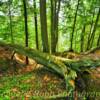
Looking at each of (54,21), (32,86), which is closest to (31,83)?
(32,86)

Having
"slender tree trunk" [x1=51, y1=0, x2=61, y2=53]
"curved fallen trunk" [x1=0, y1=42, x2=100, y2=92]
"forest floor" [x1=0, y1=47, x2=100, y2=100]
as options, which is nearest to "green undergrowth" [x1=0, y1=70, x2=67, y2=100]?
"forest floor" [x1=0, y1=47, x2=100, y2=100]

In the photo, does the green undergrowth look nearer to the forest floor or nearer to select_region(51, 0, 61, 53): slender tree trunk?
the forest floor

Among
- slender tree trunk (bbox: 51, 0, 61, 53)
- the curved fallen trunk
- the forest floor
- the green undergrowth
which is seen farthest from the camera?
slender tree trunk (bbox: 51, 0, 61, 53)

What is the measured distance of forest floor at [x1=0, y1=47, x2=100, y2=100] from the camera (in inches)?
295

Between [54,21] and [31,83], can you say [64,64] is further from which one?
[54,21]

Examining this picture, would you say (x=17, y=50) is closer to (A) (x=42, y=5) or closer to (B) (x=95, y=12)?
(A) (x=42, y=5)

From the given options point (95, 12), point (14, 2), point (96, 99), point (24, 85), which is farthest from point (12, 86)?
point (95, 12)

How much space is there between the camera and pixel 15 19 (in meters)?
20.0

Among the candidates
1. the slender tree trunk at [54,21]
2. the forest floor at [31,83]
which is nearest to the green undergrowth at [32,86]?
the forest floor at [31,83]

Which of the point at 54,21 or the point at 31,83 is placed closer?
the point at 31,83

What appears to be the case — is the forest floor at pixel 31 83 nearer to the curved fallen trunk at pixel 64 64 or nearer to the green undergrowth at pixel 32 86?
the green undergrowth at pixel 32 86

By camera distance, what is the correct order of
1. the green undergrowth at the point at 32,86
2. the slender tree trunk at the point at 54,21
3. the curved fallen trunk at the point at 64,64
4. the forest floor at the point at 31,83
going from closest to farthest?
the green undergrowth at the point at 32,86 < the forest floor at the point at 31,83 < the curved fallen trunk at the point at 64,64 < the slender tree trunk at the point at 54,21

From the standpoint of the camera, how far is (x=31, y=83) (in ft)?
27.5

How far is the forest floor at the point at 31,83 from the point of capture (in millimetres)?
7496
